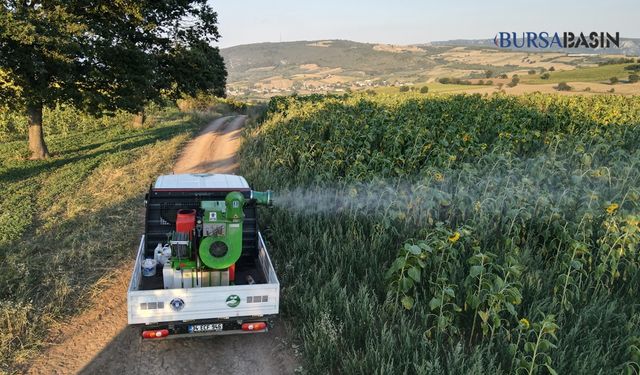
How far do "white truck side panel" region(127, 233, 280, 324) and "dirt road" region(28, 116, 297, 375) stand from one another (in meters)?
0.76

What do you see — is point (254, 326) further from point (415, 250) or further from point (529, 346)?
point (529, 346)

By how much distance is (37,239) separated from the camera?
10805 millimetres

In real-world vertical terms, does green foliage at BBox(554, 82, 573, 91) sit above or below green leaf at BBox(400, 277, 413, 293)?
above

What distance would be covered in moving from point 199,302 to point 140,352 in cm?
145

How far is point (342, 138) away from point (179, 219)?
9907mm

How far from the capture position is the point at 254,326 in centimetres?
650

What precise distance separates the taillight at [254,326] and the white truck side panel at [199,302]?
0.67 feet

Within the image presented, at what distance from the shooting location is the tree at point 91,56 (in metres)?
15.5

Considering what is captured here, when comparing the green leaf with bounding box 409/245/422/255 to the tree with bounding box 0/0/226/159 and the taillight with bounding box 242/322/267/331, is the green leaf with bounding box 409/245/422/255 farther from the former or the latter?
the tree with bounding box 0/0/226/159

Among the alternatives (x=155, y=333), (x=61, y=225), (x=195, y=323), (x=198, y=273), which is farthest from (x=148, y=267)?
(x=61, y=225)

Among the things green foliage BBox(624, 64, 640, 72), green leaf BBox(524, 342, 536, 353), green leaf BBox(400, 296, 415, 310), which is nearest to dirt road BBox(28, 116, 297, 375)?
green leaf BBox(400, 296, 415, 310)

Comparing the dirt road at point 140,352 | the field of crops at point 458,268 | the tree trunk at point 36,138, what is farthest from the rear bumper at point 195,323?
the tree trunk at point 36,138

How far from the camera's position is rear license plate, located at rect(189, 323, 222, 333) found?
632 centimetres

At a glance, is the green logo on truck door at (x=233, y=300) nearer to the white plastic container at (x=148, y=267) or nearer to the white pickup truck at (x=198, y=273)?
the white pickup truck at (x=198, y=273)
